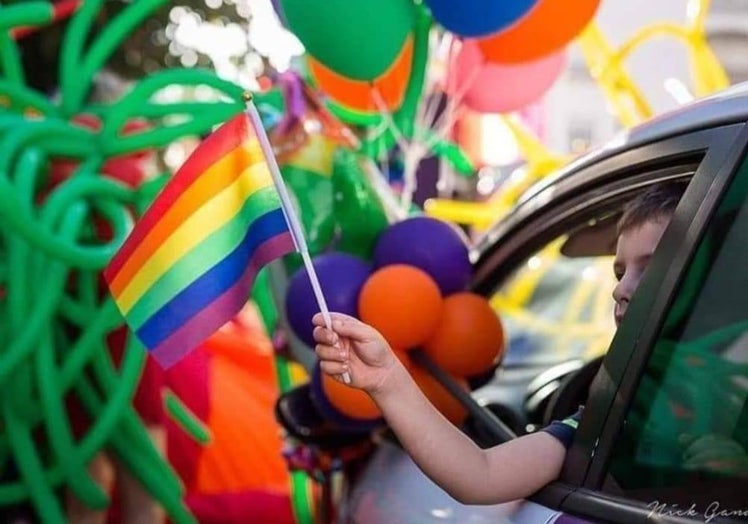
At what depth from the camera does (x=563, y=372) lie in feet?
10.8

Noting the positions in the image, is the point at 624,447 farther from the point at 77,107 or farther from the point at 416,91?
the point at 77,107

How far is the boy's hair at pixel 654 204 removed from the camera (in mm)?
1991

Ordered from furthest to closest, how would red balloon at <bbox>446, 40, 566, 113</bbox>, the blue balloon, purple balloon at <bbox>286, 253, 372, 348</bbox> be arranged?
red balloon at <bbox>446, 40, 566, 113</bbox> < the blue balloon < purple balloon at <bbox>286, 253, 372, 348</bbox>

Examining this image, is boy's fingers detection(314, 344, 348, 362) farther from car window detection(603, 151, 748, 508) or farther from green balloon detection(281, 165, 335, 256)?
green balloon detection(281, 165, 335, 256)

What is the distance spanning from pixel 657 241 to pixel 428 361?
2.73ft

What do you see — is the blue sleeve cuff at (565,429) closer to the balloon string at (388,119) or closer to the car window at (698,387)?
the car window at (698,387)

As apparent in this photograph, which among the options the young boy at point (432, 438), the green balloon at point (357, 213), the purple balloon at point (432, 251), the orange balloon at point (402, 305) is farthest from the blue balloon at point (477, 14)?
the young boy at point (432, 438)

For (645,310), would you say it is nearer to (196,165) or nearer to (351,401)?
(196,165)

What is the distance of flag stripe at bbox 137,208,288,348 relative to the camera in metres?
2.11

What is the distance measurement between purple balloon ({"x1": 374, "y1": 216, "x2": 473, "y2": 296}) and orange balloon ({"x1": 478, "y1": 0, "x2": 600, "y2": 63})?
2.72 feet

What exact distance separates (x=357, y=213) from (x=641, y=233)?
119 centimetres

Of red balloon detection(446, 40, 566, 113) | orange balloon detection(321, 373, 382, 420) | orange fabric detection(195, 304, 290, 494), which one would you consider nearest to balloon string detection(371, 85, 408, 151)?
red balloon detection(446, 40, 566, 113)

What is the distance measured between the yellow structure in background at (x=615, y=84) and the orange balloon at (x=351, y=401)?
264cm

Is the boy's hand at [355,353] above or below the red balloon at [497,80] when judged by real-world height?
below
